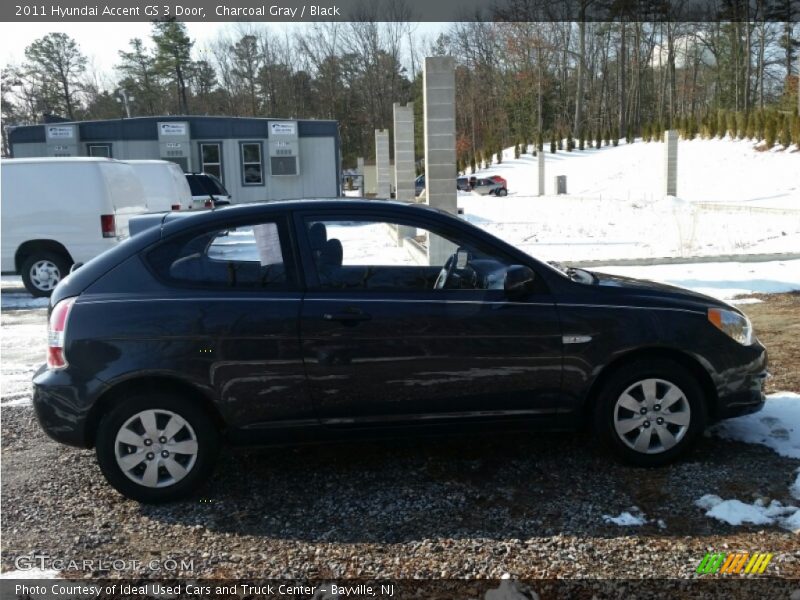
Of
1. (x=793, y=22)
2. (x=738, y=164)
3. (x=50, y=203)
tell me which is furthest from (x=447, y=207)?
(x=793, y=22)

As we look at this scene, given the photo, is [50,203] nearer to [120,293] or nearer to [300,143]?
[120,293]

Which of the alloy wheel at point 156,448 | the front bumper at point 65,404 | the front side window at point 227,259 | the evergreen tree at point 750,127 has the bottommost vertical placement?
the alloy wheel at point 156,448

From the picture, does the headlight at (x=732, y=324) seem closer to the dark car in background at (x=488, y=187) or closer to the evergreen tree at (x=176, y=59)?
the dark car in background at (x=488, y=187)

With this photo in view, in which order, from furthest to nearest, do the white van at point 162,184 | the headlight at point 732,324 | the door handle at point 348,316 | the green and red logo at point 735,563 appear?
the white van at point 162,184
the headlight at point 732,324
the door handle at point 348,316
the green and red logo at point 735,563

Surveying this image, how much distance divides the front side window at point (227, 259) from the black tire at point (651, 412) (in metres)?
1.99

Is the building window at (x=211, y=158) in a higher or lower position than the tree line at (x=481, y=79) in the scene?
lower

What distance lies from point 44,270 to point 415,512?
9579mm

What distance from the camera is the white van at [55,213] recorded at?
11000mm

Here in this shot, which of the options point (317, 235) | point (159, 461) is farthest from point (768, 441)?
point (159, 461)

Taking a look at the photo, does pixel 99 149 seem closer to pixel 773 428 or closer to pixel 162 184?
pixel 162 184

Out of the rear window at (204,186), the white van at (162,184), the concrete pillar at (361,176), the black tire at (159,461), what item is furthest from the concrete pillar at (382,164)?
the black tire at (159,461)

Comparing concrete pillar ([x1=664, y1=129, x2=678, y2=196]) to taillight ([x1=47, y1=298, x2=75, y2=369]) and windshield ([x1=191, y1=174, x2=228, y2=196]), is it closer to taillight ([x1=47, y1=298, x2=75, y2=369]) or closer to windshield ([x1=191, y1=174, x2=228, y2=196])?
windshield ([x1=191, y1=174, x2=228, y2=196])

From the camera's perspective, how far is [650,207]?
21.8m

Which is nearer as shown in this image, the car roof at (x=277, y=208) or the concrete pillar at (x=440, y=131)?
the car roof at (x=277, y=208)
